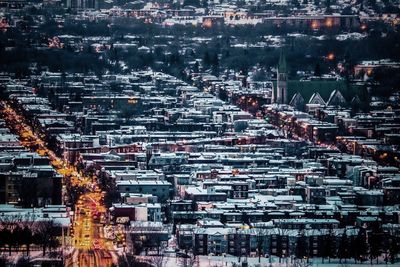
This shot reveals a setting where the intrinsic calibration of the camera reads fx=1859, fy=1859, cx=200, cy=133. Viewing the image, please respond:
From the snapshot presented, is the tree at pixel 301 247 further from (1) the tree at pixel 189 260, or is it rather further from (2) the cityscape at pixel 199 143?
(1) the tree at pixel 189 260

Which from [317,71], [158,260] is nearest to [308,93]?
[317,71]

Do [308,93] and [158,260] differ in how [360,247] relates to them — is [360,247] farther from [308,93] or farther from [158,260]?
[308,93]

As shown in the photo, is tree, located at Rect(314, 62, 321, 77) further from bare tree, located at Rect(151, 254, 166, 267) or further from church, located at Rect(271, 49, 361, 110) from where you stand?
bare tree, located at Rect(151, 254, 166, 267)

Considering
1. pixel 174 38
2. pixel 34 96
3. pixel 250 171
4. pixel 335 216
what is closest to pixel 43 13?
pixel 174 38

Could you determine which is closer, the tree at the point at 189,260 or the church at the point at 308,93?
the tree at the point at 189,260

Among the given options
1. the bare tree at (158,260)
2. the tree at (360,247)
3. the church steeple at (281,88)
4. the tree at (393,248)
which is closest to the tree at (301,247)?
the tree at (360,247)

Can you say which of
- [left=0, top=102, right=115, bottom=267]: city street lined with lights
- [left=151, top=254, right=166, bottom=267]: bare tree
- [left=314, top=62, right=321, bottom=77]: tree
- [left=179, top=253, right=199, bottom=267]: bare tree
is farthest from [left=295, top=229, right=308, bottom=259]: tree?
[left=314, top=62, right=321, bottom=77]: tree
